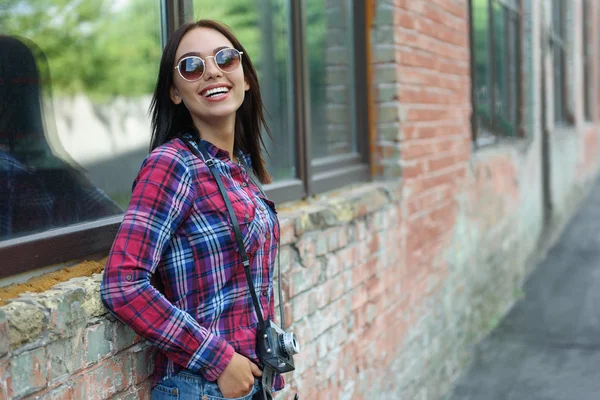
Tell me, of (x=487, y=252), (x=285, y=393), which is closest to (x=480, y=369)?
(x=487, y=252)

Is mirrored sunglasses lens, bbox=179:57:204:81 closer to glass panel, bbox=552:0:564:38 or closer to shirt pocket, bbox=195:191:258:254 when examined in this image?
shirt pocket, bbox=195:191:258:254

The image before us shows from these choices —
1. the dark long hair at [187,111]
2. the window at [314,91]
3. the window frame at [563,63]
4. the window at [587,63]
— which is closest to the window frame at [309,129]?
the window at [314,91]

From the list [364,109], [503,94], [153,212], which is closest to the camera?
[153,212]

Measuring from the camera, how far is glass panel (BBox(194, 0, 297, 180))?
339cm

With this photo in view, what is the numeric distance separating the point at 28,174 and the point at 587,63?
52.2 feet

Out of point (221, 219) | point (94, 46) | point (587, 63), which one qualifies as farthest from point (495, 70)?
point (587, 63)

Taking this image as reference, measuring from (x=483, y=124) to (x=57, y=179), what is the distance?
4.70m

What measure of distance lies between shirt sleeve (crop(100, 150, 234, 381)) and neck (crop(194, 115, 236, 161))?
0.65 ft

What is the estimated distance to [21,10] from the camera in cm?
548

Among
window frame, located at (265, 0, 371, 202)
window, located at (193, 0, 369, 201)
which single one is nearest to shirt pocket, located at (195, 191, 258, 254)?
window frame, located at (265, 0, 371, 202)

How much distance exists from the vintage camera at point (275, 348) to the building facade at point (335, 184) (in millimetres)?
335

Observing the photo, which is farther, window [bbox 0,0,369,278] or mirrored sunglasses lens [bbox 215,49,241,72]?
window [bbox 0,0,369,278]

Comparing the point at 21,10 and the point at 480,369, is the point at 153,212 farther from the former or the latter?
the point at 21,10

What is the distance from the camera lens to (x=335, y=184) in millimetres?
3594
